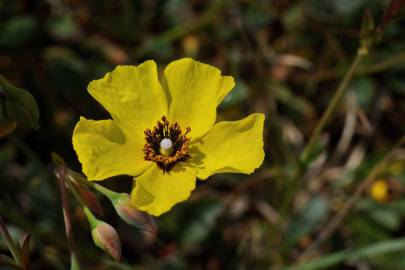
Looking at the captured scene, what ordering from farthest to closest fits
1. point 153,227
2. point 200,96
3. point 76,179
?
point 200,96
point 76,179
point 153,227

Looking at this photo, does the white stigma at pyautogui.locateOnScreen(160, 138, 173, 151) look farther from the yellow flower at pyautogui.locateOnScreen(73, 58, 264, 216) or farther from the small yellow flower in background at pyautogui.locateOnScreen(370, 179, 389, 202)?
the small yellow flower in background at pyautogui.locateOnScreen(370, 179, 389, 202)

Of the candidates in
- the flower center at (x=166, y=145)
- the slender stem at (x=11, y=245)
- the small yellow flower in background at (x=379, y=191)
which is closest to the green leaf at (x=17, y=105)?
the slender stem at (x=11, y=245)

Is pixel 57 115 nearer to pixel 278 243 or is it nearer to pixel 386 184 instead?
pixel 278 243

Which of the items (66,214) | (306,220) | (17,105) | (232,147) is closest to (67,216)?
(66,214)

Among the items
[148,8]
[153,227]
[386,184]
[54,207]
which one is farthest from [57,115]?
[386,184]

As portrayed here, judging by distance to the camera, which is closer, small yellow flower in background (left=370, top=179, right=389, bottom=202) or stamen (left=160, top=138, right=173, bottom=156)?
stamen (left=160, top=138, right=173, bottom=156)

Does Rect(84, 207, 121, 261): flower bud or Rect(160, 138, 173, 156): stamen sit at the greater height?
Rect(160, 138, 173, 156): stamen

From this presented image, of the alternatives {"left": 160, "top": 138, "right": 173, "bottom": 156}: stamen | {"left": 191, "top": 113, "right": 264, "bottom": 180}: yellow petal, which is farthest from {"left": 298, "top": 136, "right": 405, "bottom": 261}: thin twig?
{"left": 160, "top": 138, "right": 173, "bottom": 156}: stamen
